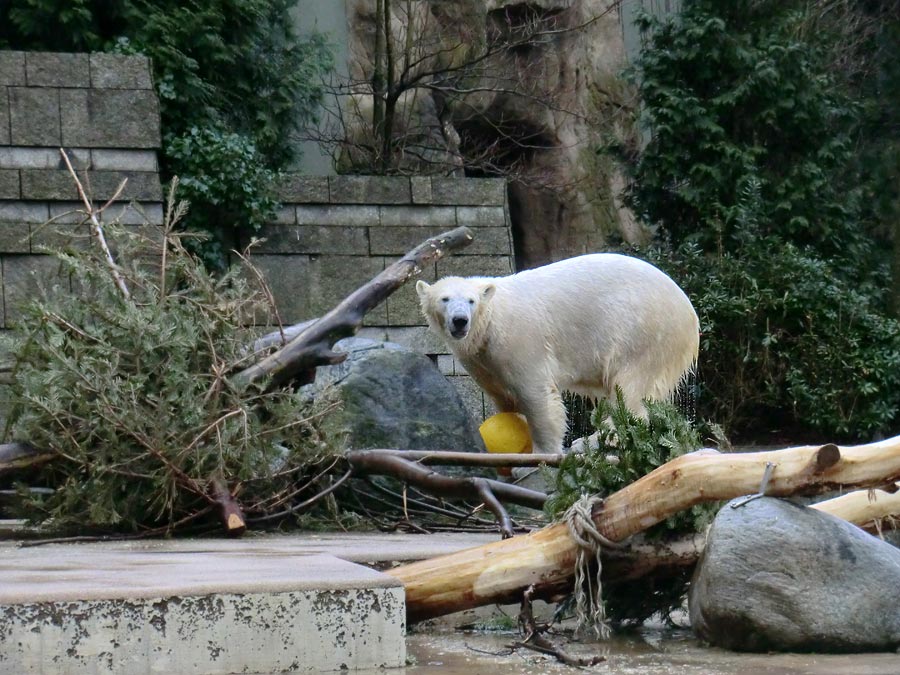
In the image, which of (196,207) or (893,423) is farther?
(893,423)

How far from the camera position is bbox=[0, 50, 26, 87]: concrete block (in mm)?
7617

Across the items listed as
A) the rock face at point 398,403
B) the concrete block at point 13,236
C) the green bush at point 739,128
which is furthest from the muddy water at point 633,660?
the green bush at point 739,128

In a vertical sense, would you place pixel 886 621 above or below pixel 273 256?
below

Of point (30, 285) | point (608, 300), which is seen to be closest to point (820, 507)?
point (608, 300)

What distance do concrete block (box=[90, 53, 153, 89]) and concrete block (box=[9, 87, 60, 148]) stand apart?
0.93 feet

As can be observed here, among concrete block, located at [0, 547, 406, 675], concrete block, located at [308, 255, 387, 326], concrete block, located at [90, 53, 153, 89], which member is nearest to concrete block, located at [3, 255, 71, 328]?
concrete block, located at [90, 53, 153, 89]

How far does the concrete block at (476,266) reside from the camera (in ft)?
28.9

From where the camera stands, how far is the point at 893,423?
1044 centimetres

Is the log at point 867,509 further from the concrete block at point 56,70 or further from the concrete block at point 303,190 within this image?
the concrete block at point 56,70

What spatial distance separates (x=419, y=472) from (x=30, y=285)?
3.70m

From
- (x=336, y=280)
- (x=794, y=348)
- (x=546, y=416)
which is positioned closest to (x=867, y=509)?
(x=546, y=416)

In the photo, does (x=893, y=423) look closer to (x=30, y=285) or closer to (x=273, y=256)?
(x=273, y=256)

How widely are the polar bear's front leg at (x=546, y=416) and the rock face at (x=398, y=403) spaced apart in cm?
32

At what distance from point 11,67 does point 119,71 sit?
0.65 meters
